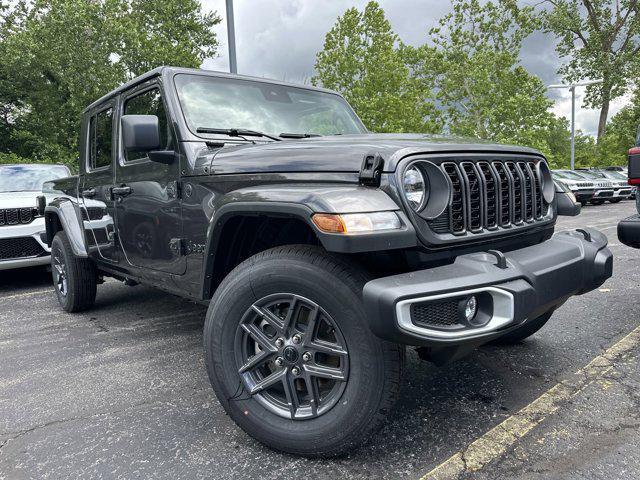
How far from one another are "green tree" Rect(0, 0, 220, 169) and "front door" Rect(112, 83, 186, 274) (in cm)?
1626

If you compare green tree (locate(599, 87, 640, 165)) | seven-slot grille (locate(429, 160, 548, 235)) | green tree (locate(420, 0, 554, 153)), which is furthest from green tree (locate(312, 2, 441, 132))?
green tree (locate(599, 87, 640, 165))

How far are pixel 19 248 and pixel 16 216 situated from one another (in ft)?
1.26

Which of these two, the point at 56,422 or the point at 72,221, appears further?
the point at 72,221

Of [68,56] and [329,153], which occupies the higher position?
[68,56]

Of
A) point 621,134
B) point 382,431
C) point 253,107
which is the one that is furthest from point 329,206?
point 621,134

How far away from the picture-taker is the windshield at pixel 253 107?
3041mm

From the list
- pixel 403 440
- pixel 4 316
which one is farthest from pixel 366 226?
pixel 4 316

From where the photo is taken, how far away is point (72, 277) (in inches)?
179

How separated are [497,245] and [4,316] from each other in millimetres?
4716

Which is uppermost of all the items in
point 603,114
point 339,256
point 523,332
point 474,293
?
point 603,114

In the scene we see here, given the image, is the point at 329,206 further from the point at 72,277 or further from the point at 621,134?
the point at 621,134

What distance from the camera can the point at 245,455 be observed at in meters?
2.17

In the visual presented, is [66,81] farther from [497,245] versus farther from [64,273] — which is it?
[497,245]

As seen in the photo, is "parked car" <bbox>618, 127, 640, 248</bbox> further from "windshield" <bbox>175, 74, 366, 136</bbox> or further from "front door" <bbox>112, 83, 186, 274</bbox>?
"front door" <bbox>112, 83, 186, 274</bbox>
